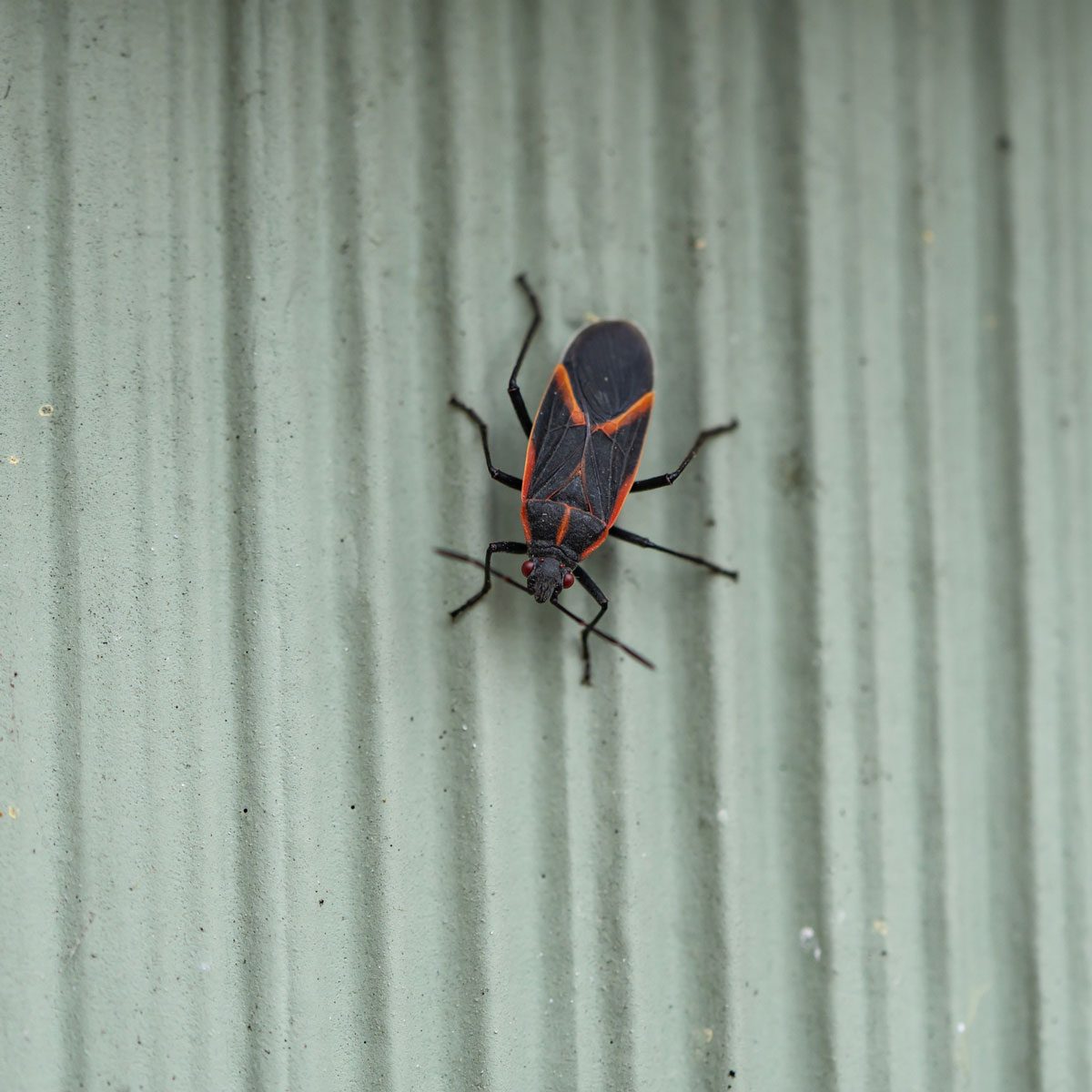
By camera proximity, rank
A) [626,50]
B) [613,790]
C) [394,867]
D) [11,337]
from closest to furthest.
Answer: [11,337] → [394,867] → [613,790] → [626,50]

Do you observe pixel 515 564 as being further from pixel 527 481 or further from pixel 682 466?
pixel 682 466

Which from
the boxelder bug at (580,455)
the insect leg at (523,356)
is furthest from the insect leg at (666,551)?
the insect leg at (523,356)

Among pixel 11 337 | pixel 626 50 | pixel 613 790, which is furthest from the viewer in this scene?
pixel 626 50

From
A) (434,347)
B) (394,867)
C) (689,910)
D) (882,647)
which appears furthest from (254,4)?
(689,910)

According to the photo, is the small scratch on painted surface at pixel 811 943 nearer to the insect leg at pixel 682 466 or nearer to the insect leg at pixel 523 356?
the insect leg at pixel 682 466

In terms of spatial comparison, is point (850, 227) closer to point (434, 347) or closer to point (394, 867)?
point (434, 347)

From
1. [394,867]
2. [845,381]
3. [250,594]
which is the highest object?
[845,381]

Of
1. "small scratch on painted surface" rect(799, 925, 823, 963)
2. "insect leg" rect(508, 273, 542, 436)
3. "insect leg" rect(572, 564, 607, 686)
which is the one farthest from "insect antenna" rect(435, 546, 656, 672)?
"small scratch on painted surface" rect(799, 925, 823, 963)
